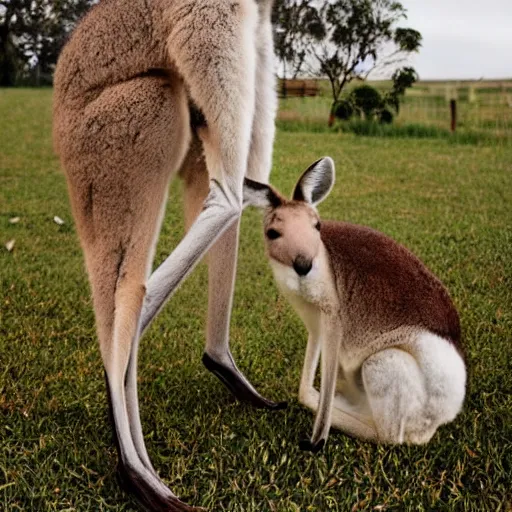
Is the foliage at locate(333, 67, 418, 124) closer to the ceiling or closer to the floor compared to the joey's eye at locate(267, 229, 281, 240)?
closer to the ceiling

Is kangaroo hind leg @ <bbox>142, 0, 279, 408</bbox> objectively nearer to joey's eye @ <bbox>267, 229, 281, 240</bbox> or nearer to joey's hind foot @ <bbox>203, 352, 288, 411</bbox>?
joey's eye @ <bbox>267, 229, 281, 240</bbox>

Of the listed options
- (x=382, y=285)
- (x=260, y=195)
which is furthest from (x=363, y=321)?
(x=260, y=195)

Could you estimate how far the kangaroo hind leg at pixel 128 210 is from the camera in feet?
7.25

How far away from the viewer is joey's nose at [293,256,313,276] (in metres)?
2.37

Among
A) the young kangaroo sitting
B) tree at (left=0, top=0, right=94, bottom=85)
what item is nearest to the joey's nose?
the young kangaroo sitting

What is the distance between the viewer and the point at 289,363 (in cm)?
342

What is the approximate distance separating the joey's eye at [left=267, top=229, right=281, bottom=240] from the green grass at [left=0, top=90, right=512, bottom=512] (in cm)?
73

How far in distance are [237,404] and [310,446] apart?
478 mm

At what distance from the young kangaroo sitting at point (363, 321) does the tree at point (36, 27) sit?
184 cm

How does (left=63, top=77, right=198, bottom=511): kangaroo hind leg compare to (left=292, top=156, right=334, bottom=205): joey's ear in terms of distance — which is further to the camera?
(left=292, top=156, right=334, bottom=205): joey's ear

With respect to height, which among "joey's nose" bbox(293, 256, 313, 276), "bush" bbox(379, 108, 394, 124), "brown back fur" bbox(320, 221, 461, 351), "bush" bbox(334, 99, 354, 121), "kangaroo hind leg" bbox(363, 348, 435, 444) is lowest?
"kangaroo hind leg" bbox(363, 348, 435, 444)

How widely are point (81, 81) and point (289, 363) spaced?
5.40ft

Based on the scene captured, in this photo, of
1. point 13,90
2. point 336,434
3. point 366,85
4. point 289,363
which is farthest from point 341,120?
point 13,90

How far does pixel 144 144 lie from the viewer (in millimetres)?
2230
